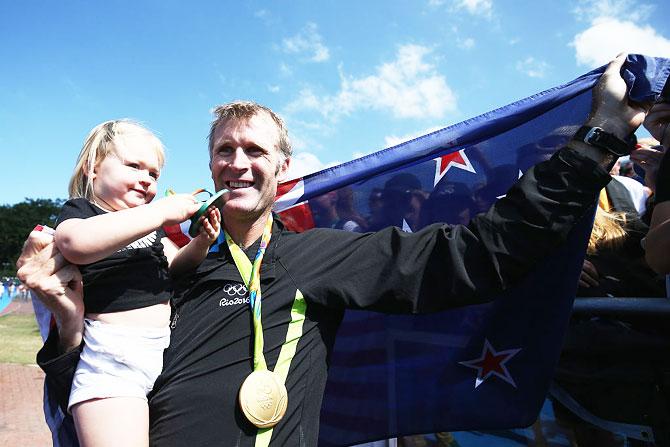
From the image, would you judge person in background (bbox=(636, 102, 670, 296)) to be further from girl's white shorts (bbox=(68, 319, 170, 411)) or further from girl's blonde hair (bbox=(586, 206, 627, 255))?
girl's white shorts (bbox=(68, 319, 170, 411))

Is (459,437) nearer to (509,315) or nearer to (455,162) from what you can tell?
(509,315)

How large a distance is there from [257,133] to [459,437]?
186 cm

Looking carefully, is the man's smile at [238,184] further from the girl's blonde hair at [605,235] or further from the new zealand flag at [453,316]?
the girl's blonde hair at [605,235]

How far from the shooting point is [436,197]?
242cm

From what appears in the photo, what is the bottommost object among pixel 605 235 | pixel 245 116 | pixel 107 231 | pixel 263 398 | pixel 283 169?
pixel 263 398

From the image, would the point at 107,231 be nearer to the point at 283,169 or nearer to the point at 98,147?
the point at 98,147

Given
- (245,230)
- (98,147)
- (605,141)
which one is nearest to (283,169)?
(245,230)

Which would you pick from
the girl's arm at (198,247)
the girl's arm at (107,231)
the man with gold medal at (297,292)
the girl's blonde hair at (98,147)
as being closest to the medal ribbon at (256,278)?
the man with gold medal at (297,292)

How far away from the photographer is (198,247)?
2.05 meters

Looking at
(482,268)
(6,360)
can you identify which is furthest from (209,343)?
(6,360)

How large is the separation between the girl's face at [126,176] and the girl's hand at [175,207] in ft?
1.28

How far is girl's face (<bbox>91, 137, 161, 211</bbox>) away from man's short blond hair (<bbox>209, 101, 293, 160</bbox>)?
0.29 metres

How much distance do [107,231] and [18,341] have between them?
2071cm

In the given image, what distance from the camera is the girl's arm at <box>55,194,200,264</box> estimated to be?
64.1 inches
